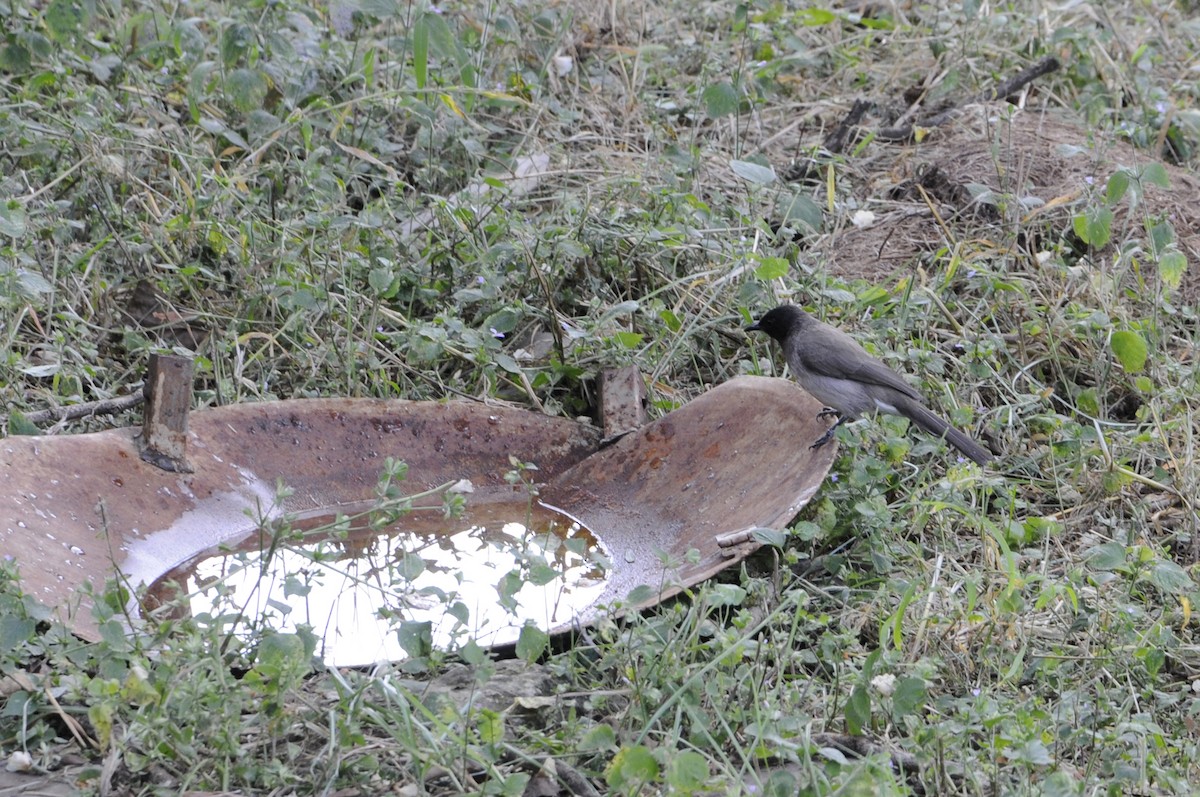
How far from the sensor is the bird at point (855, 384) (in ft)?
15.7

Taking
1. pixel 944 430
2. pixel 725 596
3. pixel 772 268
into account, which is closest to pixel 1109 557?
pixel 944 430

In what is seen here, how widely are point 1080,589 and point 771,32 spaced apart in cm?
484

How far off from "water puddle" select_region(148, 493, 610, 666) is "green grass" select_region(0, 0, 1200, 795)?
142mm

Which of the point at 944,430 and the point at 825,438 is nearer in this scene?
the point at 825,438

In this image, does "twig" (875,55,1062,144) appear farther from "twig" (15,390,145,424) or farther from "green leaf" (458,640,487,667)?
"green leaf" (458,640,487,667)

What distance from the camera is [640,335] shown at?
16.8 ft

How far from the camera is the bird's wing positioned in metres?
4.89

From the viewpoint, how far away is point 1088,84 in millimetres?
7605

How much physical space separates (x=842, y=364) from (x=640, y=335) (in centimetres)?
79

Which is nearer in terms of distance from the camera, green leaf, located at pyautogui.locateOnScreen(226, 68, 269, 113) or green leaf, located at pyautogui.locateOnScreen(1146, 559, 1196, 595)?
green leaf, located at pyautogui.locateOnScreen(1146, 559, 1196, 595)

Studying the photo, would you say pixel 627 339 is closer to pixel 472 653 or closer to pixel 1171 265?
pixel 1171 265

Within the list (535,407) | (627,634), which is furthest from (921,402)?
(627,634)

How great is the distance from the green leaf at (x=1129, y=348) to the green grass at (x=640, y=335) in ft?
0.06

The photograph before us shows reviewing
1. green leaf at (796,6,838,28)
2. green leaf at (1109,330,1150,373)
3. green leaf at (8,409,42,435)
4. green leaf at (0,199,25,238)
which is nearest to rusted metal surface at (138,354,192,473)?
green leaf at (8,409,42,435)
